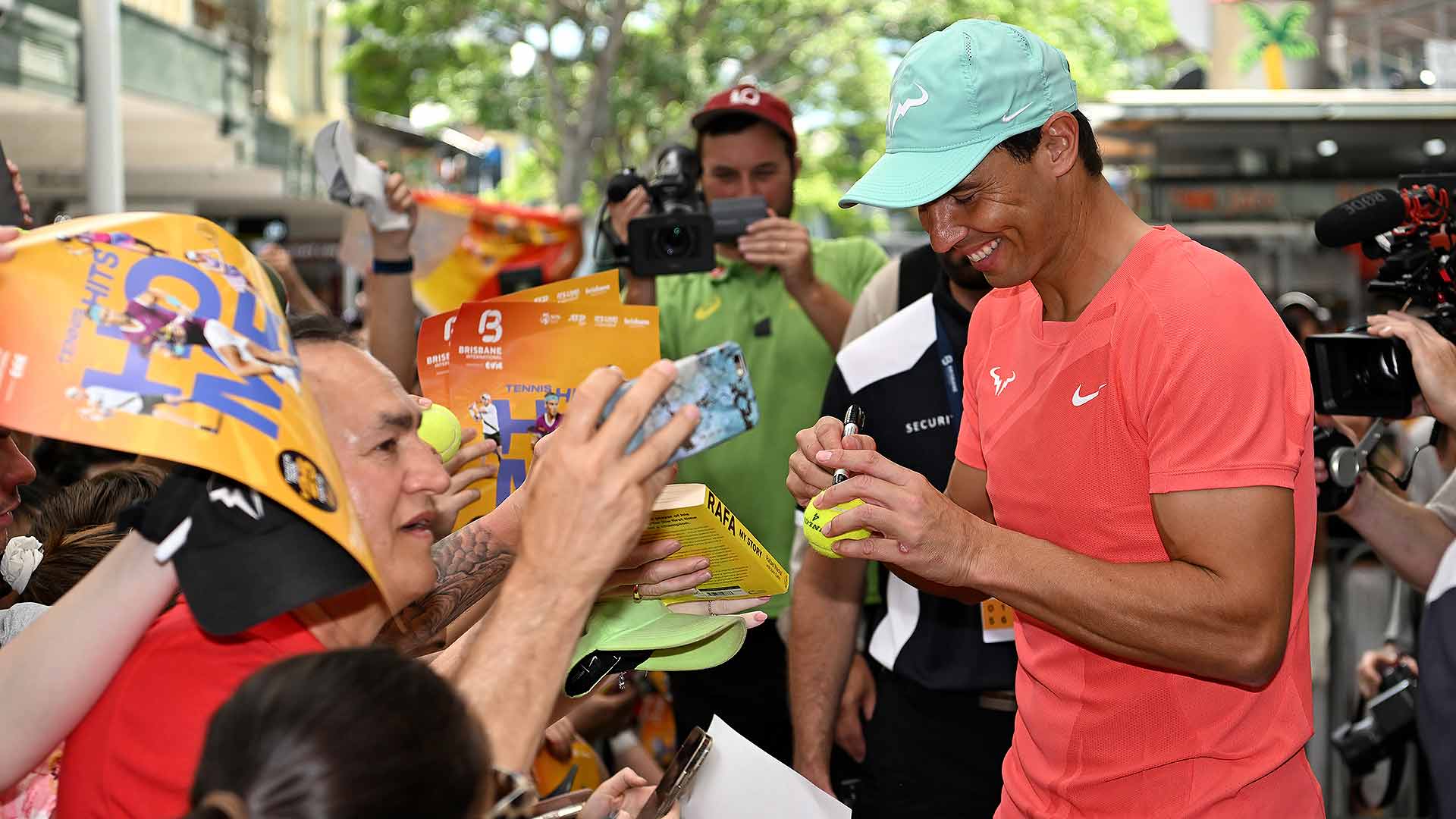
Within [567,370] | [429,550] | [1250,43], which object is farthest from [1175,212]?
[429,550]

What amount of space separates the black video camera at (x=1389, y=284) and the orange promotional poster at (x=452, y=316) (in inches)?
59.8

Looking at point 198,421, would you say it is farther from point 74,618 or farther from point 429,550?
point 429,550

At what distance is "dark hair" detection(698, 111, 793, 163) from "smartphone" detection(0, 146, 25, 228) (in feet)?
7.36

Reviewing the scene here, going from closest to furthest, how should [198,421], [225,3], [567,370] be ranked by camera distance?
1. [198,421]
2. [567,370]
3. [225,3]

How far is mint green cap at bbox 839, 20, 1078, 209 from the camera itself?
2273 mm

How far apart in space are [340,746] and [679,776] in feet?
3.23

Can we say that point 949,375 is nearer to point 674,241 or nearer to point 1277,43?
point 674,241

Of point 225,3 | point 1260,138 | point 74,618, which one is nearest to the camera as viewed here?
point 74,618

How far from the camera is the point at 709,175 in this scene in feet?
15.2

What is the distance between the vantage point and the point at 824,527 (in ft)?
7.28

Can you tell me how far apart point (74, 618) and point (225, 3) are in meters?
23.0

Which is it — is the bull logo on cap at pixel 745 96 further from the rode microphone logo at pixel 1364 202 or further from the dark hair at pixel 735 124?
the rode microphone logo at pixel 1364 202

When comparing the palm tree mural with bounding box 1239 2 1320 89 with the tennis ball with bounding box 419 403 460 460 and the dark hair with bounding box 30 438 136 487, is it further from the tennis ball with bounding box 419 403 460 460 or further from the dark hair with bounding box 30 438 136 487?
the tennis ball with bounding box 419 403 460 460

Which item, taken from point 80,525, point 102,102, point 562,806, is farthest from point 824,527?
point 102,102
